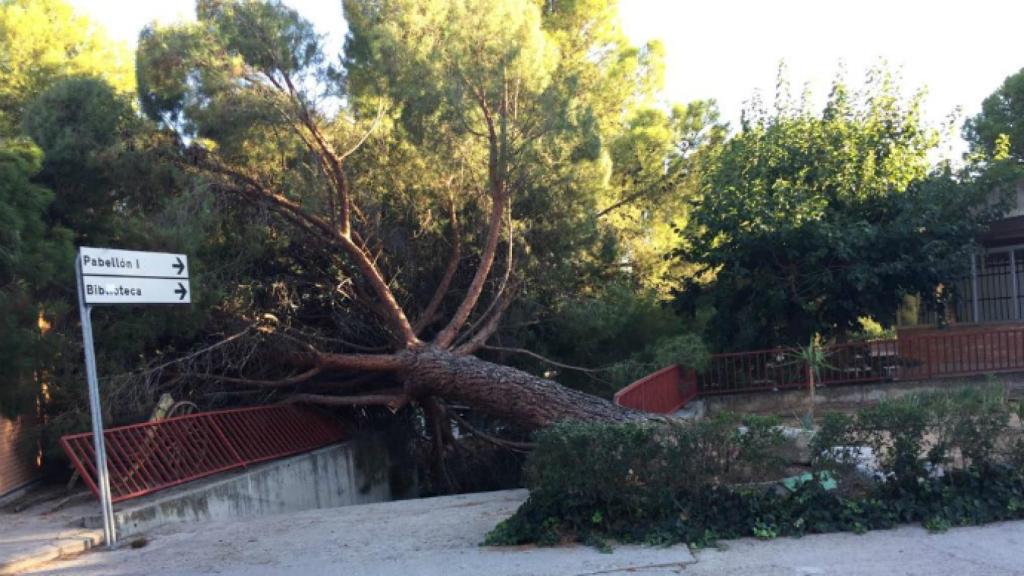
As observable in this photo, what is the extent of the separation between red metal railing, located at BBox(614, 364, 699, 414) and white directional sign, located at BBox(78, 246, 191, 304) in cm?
648

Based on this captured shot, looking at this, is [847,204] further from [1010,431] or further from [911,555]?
[911,555]

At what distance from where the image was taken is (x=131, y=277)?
8.67m

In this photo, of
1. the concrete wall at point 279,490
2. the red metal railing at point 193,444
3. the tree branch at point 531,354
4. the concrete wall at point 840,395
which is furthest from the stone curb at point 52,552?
the concrete wall at point 840,395

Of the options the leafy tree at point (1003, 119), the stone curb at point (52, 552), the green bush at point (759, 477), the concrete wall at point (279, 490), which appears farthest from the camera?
the leafy tree at point (1003, 119)

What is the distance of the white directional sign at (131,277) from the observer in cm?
827

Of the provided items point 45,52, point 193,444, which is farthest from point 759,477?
point 45,52

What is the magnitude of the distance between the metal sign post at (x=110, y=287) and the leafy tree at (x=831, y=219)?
435 inches

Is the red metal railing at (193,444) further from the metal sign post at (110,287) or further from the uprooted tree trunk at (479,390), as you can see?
the metal sign post at (110,287)

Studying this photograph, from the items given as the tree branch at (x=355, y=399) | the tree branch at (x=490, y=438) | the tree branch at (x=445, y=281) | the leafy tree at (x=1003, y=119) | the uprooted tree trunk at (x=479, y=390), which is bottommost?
the tree branch at (x=490, y=438)

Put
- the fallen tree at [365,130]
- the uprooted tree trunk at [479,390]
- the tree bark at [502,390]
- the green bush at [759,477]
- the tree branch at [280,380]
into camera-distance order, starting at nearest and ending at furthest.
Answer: the green bush at [759,477] < the tree bark at [502,390] < the uprooted tree trunk at [479,390] < the fallen tree at [365,130] < the tree branch at [280,380]

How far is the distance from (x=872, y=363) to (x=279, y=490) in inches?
457

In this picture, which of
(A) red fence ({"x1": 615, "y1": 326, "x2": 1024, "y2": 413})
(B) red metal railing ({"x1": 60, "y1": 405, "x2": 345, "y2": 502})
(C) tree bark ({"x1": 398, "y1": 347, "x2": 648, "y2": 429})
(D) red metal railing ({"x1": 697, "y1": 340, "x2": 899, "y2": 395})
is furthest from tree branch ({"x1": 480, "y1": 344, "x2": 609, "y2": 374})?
(B) red metal railing ({"x1": 60, "y1": 405, "x2": 345, "y2": 502})

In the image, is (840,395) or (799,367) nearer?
(840,395)

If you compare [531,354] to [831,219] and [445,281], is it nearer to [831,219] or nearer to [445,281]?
[445,281]
